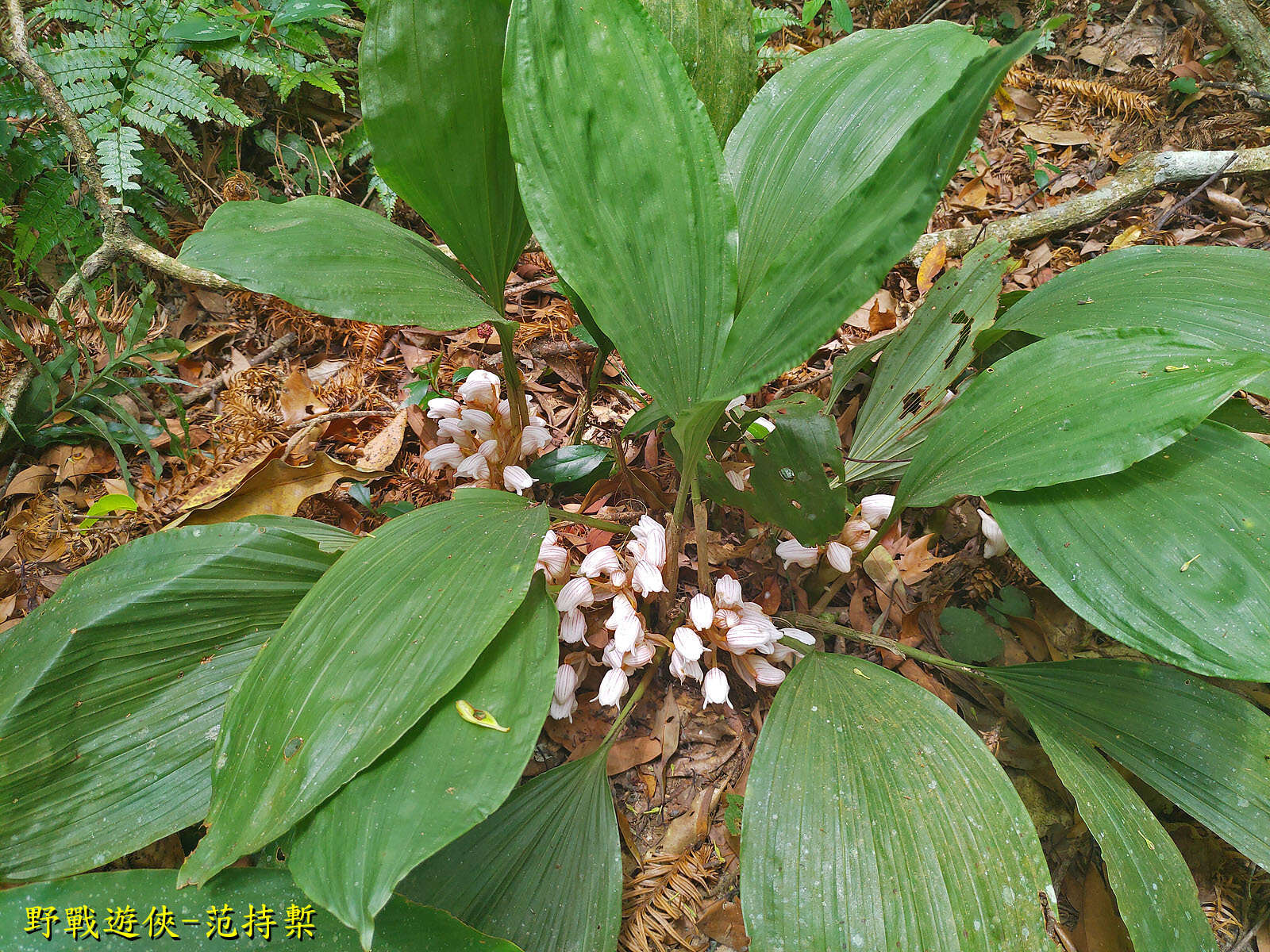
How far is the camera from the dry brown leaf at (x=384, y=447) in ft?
5.42

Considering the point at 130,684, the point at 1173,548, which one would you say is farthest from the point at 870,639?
the point at 130,684

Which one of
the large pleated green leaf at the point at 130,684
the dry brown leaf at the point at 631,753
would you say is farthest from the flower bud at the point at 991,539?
the large pleated green leaf at the point at 130,684

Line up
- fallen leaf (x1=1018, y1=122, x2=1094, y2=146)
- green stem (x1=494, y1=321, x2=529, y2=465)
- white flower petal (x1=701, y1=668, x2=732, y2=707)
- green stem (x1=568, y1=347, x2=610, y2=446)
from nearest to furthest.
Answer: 1. white flower petal (x1=701, y1=668, x2=732, y2=707)
2. green stem (x1=494, y1=321, x2=529, y2=465)
3. green stem (x1=568, y1=347, x2=610, y2=446)
4. fallen leaf (x1=1018, y1=122, x2=1094, y2=146)

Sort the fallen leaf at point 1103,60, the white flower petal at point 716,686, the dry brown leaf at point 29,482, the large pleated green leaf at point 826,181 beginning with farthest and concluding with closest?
the fallen leaf at point 1103,60 → the dry brown leaf at point 29,482 → the white flower petal at point 716,686 → the large pleated green leaf at point 826,181

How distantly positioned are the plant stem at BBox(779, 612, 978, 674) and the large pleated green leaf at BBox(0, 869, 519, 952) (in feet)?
2.56

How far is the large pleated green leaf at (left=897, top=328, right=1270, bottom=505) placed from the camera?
898 mm

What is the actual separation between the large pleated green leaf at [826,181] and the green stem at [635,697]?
0.63 metres

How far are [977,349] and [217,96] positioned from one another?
1.86 meters

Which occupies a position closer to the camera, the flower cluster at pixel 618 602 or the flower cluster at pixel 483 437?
the flower cluster at pixel 618 602

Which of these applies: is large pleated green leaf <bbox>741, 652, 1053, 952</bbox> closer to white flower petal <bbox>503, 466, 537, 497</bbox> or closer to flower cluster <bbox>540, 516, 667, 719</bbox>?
flower cluster <bbox>540, 516, 667, 719</bbox>

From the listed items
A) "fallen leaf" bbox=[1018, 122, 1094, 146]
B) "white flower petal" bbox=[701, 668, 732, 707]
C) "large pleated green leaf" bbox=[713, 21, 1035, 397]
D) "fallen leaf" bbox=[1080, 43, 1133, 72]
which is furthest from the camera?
"fallen leaf" bbox=[1080, 43, 1133, 72]

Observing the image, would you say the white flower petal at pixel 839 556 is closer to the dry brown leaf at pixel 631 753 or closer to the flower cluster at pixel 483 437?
the dry brown leaf at pixel 631 753

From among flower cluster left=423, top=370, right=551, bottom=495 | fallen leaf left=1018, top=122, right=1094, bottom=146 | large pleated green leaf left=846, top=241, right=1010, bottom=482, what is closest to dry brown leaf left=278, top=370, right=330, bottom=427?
flower cluster left=423, top=370, right=551, bottom=495

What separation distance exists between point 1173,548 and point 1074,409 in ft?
0.74
